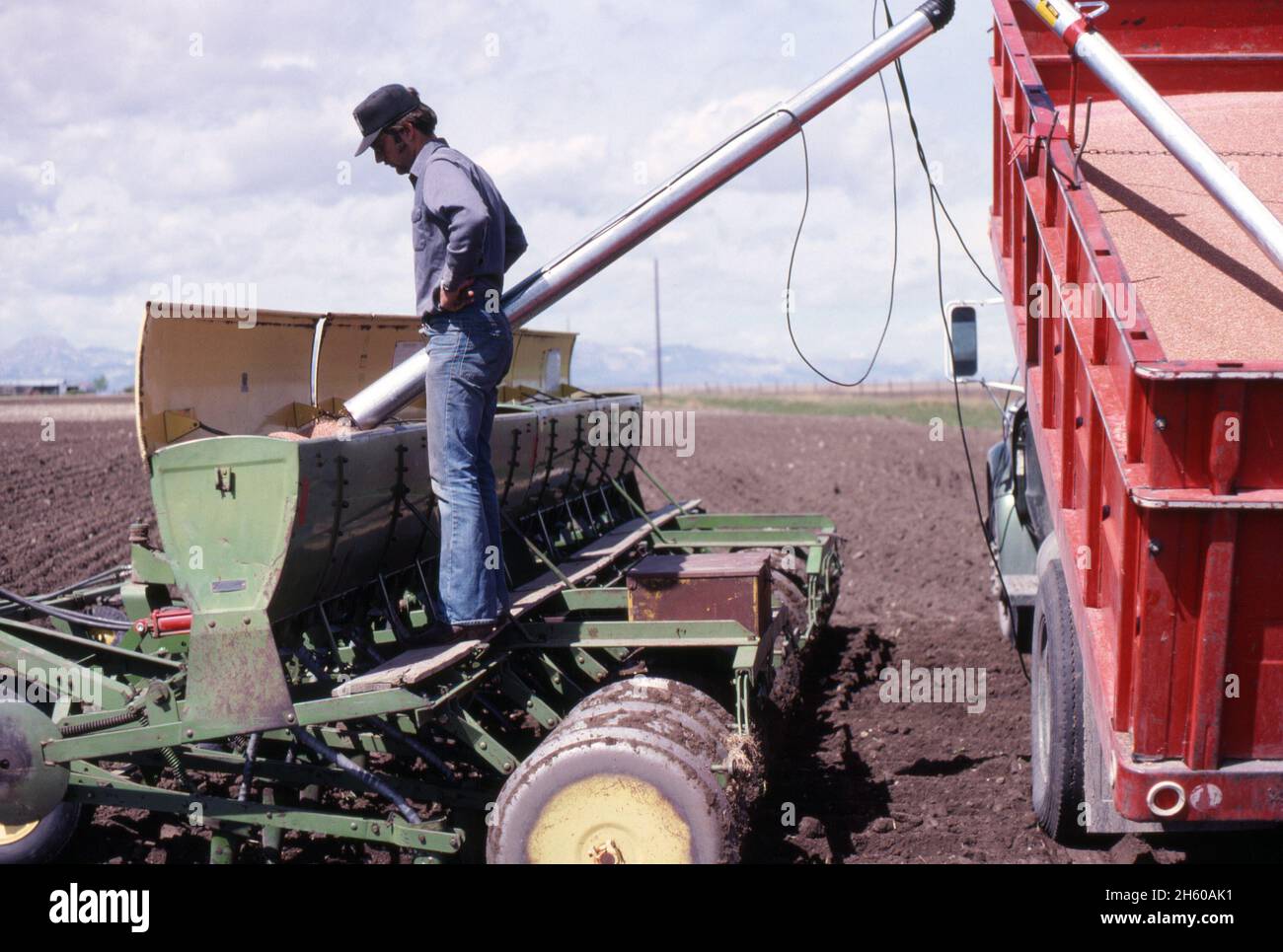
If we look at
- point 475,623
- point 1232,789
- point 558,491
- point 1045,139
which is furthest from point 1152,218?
point 558,491

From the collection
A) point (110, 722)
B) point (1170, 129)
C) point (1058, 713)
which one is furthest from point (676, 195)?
point (110, 722)

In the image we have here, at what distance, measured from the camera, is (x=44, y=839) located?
5164 millimetres

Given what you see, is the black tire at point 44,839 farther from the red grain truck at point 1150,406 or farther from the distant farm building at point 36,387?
the distant farm building at point 36,387

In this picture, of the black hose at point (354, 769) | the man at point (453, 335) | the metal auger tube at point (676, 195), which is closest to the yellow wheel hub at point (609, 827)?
the black hose at point (354, 769)

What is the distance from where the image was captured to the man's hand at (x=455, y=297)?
15.2 ft

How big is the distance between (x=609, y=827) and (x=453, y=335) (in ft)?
6.23

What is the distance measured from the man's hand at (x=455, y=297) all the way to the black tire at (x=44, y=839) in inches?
103

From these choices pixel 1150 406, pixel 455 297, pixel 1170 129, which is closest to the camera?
pixel 1150 406

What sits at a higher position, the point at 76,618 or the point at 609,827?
the point at 76,618

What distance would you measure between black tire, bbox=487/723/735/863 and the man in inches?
31.7

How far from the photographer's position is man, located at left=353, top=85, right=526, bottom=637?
469 centimetres

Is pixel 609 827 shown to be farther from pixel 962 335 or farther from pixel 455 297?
pixel 962 335

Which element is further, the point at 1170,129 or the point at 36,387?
the point at 36,387
